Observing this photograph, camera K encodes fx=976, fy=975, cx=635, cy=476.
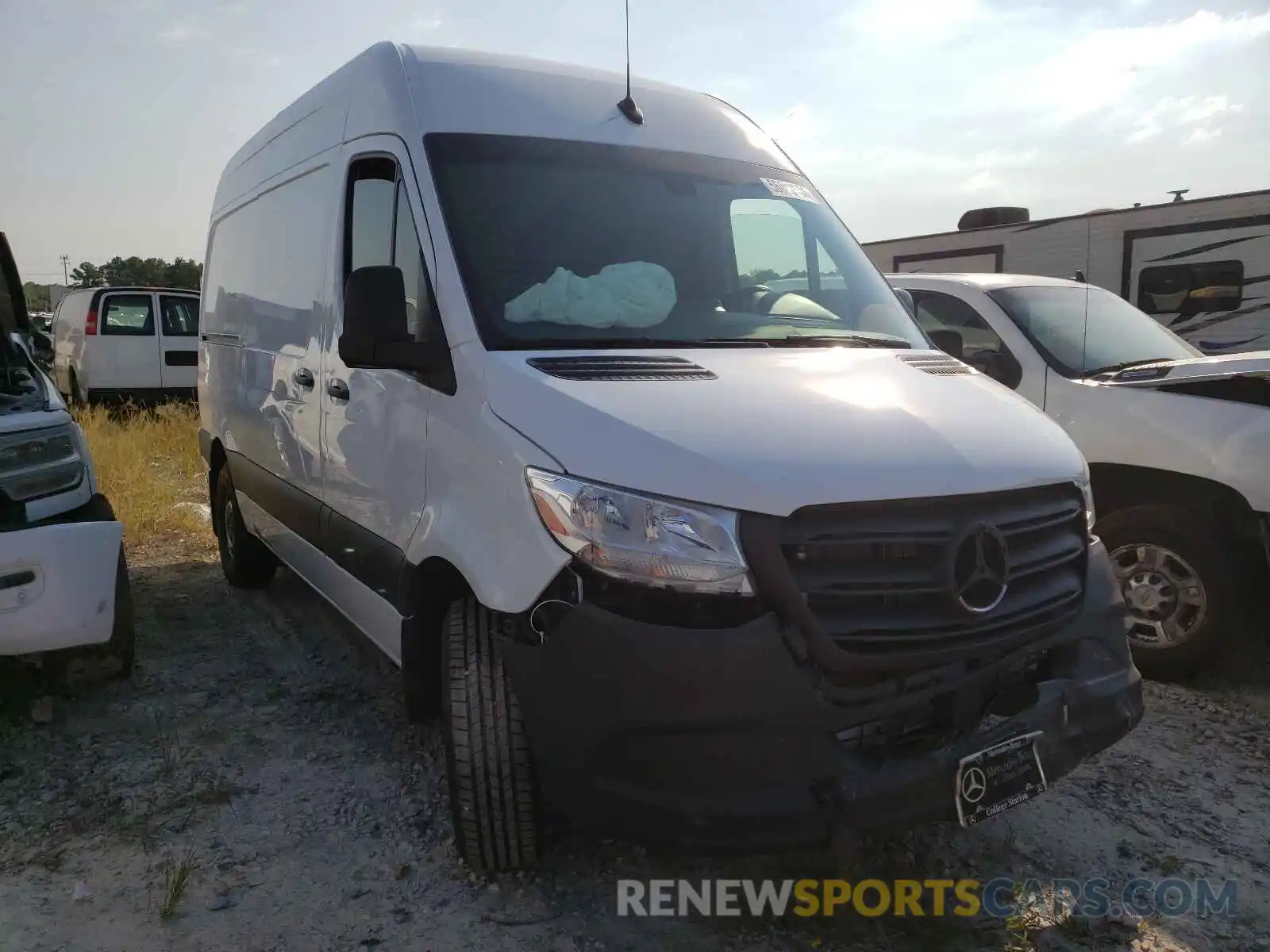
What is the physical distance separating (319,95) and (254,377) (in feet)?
4.49

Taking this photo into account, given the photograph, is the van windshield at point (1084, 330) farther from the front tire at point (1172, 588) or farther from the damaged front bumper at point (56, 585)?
the damaged front bumper at point (56, 585)

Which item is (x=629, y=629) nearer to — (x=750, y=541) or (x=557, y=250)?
(x=750, y=541)

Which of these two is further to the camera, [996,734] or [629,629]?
[996,734]

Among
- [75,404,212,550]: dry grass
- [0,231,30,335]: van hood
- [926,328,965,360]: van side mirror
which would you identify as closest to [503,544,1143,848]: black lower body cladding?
[926,328,965,360]: van side mirror

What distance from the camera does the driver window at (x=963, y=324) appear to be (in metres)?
5.02

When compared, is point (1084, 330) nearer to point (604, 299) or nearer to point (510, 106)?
point (604, 299)

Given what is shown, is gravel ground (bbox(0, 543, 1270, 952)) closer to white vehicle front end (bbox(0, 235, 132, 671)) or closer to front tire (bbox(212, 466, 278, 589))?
white vehicle front end (bbox(0, 235, 132, 671))

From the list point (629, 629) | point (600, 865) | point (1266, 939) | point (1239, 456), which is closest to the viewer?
point (629, 629)

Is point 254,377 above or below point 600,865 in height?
above

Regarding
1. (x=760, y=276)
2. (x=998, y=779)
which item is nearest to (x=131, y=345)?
(x=760, y=276)

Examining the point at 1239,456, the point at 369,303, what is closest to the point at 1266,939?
the point at 1239,456

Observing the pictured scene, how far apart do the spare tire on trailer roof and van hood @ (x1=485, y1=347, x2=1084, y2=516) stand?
8026mm

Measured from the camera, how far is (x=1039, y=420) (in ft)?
9.48

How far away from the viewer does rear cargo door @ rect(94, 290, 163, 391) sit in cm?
1259
